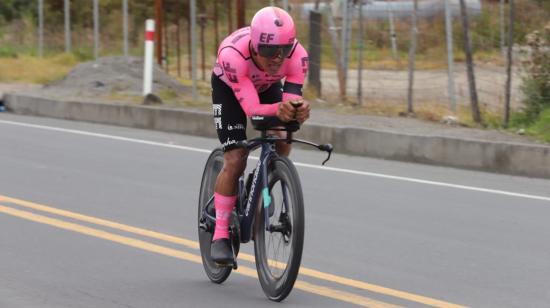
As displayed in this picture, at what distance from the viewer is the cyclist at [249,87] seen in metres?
6.17

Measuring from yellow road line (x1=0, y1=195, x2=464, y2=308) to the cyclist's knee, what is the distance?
99 cm

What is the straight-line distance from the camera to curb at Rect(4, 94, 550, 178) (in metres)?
12.7

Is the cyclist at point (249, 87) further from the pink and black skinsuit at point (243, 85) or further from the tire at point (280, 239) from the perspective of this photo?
the tire at point (280, 239)

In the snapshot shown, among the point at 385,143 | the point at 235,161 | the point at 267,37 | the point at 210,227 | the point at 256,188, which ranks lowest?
the point at 385,143

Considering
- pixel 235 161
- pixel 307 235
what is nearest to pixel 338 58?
pixel 307 235

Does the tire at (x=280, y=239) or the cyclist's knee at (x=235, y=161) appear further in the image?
the cyclist's knee at (x=235, y=161)

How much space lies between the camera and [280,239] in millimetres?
6438

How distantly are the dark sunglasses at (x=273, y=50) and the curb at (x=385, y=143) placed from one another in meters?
6.72

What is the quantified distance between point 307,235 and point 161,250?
1.23m

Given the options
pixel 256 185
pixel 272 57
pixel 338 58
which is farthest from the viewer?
pixel 338 58

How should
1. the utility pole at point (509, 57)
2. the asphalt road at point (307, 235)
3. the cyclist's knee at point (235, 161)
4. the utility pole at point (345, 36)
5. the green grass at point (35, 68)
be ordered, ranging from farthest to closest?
the green grass at point (35, 68), the utility pole at point (345, 36), the utility pole at point (509, 57), the asphalt road at point (307, 235), the cyclist's knee at point (235, 161)

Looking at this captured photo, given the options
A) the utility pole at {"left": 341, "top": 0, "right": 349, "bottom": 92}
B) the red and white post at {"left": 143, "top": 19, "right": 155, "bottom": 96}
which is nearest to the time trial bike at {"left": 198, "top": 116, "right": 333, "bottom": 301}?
the utility pole at {"left": 341, "top": 0, "right": 349, "bottom": 92}

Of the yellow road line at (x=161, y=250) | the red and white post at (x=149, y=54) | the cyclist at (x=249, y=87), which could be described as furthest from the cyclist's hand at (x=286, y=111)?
the red and white post at (x=149, y=54)

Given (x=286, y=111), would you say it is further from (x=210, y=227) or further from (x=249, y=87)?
(x=210, y=227)
